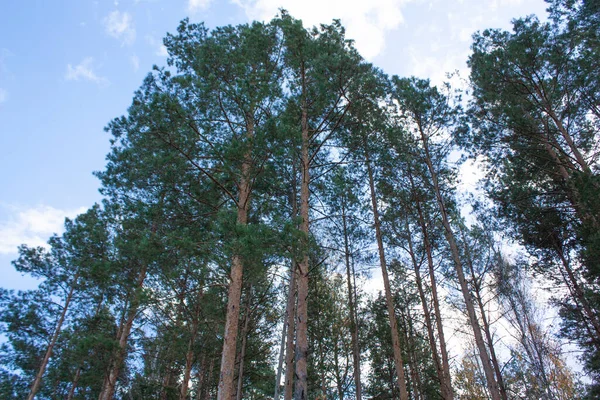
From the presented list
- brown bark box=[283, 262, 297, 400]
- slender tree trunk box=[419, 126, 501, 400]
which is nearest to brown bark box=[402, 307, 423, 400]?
slender tree trunk box=[419, 126, 501, 400]

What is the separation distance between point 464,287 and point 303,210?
4.72 meters

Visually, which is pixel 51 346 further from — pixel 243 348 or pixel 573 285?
pixel 573 285

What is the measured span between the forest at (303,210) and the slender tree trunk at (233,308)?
4cm

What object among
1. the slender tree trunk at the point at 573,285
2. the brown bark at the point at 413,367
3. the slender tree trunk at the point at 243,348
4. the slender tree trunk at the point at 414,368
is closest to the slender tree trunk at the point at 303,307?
the slender tree trunk at the point at 243,348

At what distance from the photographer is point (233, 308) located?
20.8 ft

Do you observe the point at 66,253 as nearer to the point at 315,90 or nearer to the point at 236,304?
the point at 236,304

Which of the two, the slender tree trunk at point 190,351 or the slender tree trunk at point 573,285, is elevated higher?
the slender tree trunk at point 573,285

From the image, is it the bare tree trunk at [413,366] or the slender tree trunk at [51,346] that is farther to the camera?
the bare tree trunk at [413,366]

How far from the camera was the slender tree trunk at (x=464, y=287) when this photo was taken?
743 centimetres

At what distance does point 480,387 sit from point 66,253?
21516 mm

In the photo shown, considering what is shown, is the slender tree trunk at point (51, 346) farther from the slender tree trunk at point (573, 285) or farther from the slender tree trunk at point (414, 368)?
the slender tree trunk at point (573, 285)

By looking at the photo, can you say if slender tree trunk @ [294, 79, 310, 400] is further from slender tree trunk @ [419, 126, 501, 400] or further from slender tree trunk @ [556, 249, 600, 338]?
slender tree trunk @ [556, 249, 600, 338]

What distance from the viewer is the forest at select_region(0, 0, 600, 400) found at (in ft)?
22.4

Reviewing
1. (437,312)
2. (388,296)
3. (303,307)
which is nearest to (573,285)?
(437,312)
